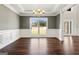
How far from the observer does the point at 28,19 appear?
10398 millimetres

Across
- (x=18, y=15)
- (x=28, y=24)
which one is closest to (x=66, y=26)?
(x=28, y=24)

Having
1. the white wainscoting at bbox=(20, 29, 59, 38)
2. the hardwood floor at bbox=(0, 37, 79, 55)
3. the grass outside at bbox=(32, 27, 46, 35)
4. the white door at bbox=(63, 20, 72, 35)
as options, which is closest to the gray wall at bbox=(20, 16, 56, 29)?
the white wainscoting at bbox=(20, 29, 59, 38)

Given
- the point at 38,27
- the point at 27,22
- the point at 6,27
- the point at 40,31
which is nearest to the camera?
the point at 6,27

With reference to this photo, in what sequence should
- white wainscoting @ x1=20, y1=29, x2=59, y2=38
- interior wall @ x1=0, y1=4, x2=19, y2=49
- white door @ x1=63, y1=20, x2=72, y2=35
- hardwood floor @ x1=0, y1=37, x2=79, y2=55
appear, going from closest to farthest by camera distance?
hardwood floor @ x1=0, y1=37, x2=79, y2=55 → interior wall @ x1=0, y1=4, x2=19, y2=49 → white door @ x1=63, y1=20, x2=72, y2=35 → white wainscoting @ x1=20, y1=29, x2=59, y2=38

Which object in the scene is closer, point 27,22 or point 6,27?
point 6,27

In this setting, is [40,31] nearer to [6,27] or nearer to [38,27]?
[38,27]

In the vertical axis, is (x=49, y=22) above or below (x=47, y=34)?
above

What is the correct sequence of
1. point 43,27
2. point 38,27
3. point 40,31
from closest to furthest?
1. point 38,27
2. point 40,31
3. point 43,27

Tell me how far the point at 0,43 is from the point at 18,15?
492cm

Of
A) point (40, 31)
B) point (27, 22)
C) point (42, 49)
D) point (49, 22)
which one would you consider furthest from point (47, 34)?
point (42, 49)

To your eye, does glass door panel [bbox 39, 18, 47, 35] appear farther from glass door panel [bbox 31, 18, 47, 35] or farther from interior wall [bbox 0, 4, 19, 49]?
interior wall [bbox 0, 4, 19, 49]
